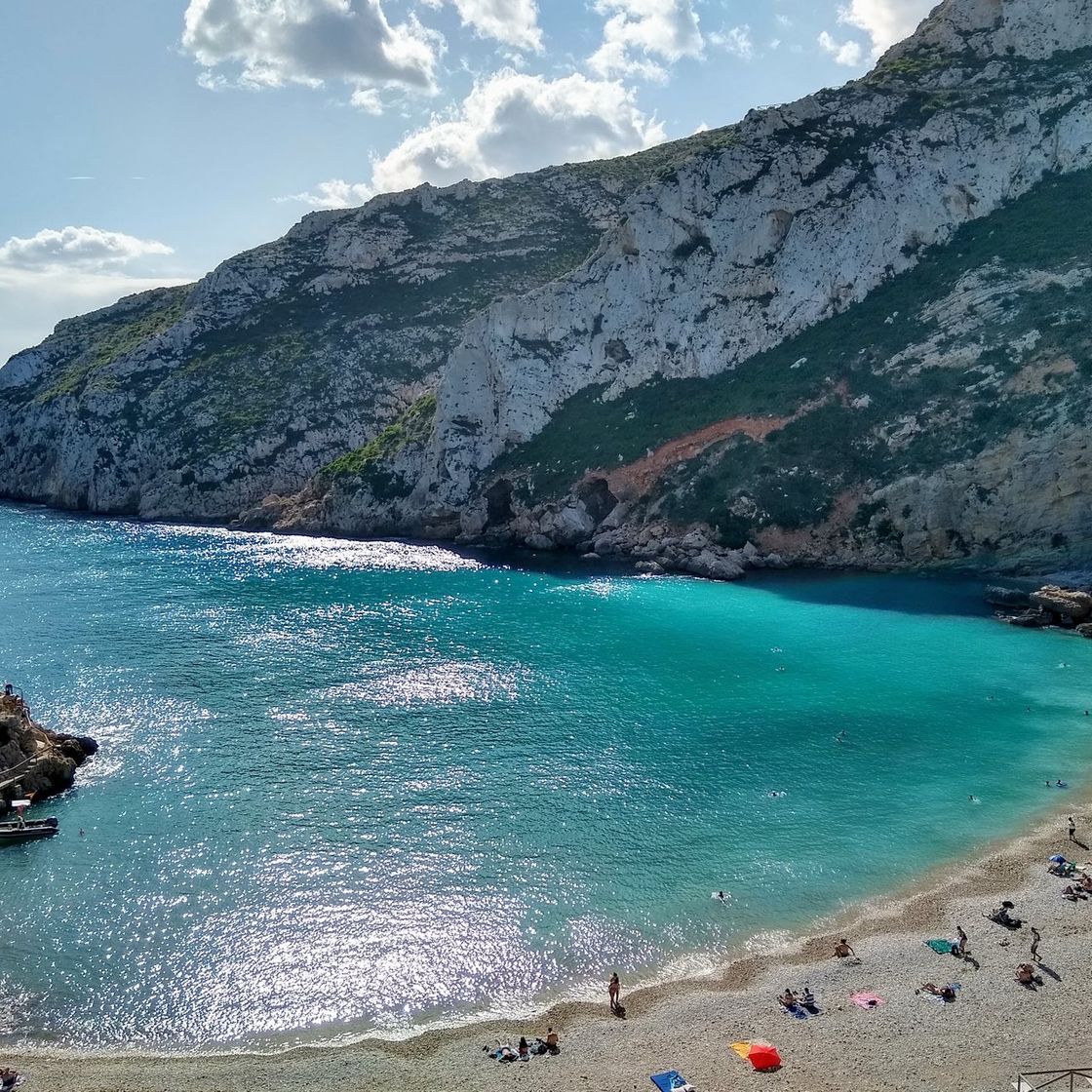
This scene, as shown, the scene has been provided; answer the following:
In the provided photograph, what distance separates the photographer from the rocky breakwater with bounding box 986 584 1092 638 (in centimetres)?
5584

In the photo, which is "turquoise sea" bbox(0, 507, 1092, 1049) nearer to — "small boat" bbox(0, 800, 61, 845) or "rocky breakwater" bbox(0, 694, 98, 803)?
A: "small boat" bbox(0, 800, 61, 845)

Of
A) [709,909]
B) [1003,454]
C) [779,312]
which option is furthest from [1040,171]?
[709,909]

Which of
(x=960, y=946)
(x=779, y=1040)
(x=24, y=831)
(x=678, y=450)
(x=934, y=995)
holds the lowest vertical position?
(x=779, y=1040)

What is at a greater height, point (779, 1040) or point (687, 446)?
point (687, 446)

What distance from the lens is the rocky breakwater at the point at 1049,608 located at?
55.8 meters

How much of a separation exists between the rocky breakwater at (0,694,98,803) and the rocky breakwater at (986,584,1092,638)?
56384mm

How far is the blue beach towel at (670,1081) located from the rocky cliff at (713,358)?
54079 millimetres

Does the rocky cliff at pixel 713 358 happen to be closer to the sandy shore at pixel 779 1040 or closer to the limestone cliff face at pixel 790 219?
the limestone cliff face at pixel 790 219

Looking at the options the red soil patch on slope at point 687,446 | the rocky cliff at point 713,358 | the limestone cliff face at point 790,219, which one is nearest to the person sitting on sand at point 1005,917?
the rocky cliff at point 713,358

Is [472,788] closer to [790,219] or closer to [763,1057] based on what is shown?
[763,1057]

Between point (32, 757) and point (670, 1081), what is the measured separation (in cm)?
2955

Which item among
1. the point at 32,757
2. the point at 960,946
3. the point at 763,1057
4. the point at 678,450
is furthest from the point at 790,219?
the point at 763,1057

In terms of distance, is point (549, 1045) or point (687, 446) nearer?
point (549, 1045)

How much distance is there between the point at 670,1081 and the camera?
19.6m
